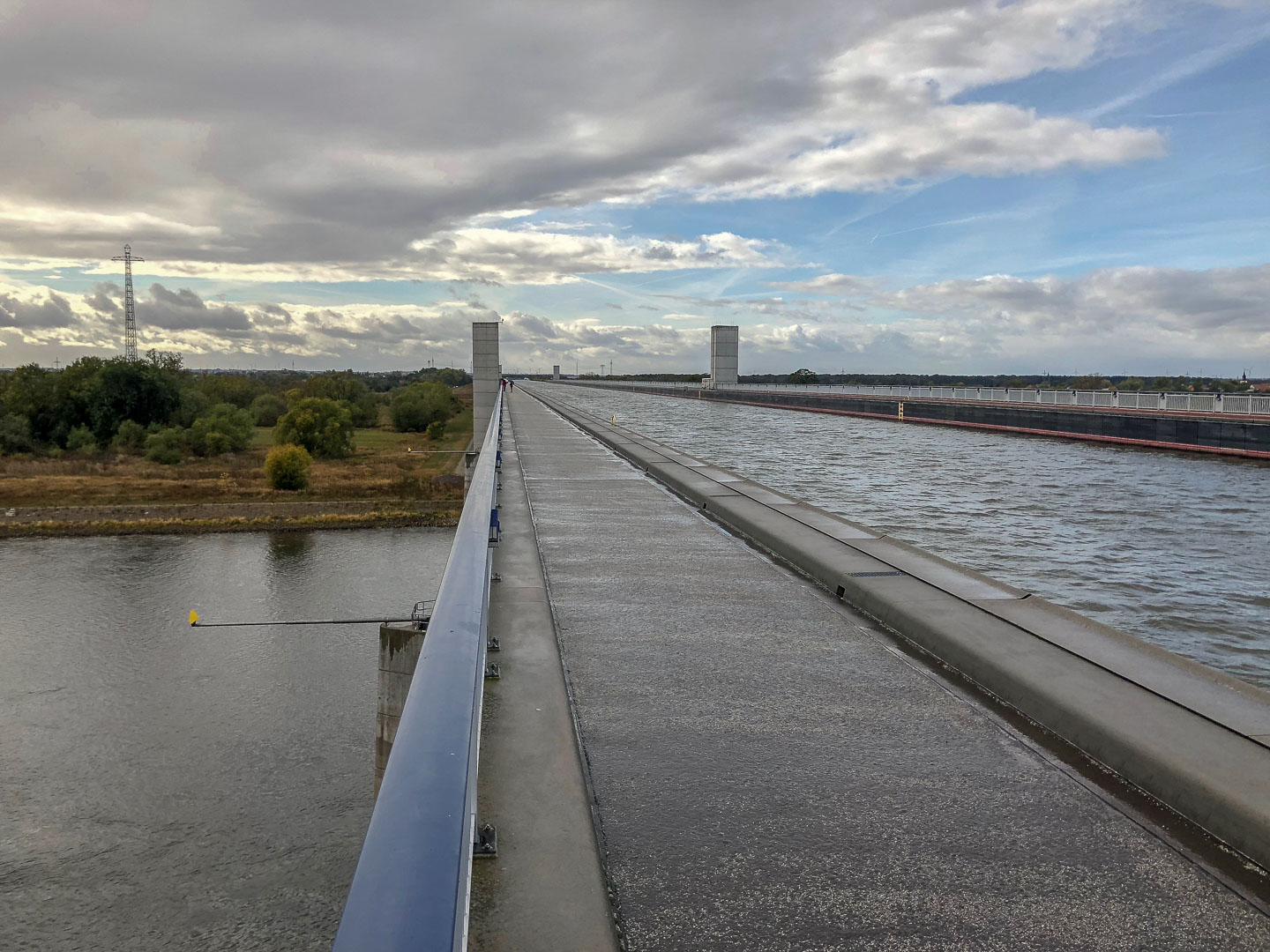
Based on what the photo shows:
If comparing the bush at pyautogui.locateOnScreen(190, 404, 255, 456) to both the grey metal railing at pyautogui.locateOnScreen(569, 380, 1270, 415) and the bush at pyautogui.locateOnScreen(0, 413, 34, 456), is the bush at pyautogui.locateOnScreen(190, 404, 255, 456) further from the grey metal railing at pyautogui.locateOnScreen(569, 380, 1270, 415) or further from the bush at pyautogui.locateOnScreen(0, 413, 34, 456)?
the grey metal railing at pyautogui.locateOnScreen(569, 380, 1270, 415)

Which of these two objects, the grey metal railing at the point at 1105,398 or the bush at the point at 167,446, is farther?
the bush at the point at 167,446

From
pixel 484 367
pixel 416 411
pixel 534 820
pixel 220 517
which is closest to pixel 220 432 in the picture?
pixel 220 517

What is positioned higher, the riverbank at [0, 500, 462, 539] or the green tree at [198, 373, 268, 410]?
the green tree at [198, 373, 268, 410]

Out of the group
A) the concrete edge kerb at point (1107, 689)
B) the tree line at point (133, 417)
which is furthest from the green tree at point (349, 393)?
the concrete edge kerb at point (1107, 689)

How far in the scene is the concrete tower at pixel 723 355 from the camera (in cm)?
10662

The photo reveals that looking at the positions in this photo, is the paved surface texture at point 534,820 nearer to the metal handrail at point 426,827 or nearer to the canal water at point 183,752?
the metal handrail at point 426,827

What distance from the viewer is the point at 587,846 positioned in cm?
319

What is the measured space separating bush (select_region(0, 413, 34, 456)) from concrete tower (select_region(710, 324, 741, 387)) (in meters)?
79.4

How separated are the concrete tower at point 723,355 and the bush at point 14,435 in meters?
79.4

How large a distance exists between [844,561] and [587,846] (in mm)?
5365

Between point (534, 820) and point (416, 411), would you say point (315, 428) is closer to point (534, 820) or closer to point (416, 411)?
point (416, 411)

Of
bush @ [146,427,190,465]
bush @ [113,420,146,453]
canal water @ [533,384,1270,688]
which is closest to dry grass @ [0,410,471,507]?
bush @ [146,427,190,465]

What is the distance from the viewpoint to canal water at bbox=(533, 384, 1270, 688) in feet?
25.7

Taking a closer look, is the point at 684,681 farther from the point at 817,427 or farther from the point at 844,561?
the point at 817,427
